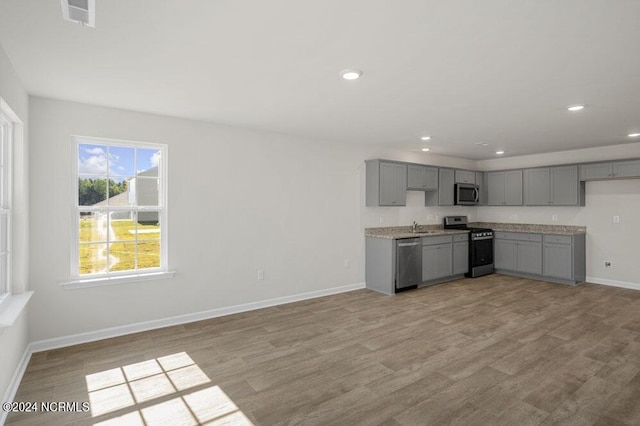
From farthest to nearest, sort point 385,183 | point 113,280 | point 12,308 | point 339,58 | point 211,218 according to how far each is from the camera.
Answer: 1. point 385,183
2. point 211,218
3. point 113,280
4. point 12,308
5. point 339,58

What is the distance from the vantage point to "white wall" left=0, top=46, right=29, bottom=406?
2579mm

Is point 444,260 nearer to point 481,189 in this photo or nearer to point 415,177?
point 415,177

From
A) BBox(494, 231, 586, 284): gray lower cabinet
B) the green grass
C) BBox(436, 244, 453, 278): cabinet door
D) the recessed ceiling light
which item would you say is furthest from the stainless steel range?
the green grass

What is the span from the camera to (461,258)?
648cm

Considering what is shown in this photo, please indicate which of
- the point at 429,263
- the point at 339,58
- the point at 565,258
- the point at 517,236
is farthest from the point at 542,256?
the point at 339,58

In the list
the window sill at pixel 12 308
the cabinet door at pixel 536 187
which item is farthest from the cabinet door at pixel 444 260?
the window sill at pixel 12 308

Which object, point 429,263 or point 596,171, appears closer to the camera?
point 596,171

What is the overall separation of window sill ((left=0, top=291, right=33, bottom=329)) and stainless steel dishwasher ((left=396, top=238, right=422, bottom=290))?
455 cm

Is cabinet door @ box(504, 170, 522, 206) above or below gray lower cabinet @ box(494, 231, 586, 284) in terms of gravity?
above

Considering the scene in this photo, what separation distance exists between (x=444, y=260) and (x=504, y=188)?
235cm

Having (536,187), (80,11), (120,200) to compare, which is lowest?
(120,200)

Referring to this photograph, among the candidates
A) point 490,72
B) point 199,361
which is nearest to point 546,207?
point 490,72

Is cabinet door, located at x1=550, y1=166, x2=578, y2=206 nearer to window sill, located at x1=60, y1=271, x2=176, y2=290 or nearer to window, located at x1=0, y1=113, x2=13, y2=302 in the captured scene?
window sill, located at x1=60, y1=271, x2=176, y2=290

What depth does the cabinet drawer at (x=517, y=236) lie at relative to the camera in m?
6.32
